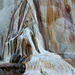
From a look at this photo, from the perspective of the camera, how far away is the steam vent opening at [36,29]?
6820 millimetres

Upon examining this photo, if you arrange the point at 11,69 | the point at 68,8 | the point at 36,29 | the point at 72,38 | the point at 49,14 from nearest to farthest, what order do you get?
the point at 11,69 → the point at 36,29 → the point at 49,14 → the point at 72,38 → the point at 68,8

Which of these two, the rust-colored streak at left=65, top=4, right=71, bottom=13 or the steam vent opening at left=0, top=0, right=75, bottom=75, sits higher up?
the rust-colored streak at left=65, top=4, right=71, bottom=13

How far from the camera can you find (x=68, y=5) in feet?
33.0

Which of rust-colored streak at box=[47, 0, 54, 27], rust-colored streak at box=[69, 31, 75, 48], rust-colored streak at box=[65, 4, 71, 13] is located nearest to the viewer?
rust-colored streak at box=[47, 0, 54, 27]

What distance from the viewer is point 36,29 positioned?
7.63m

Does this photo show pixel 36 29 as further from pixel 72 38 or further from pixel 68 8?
pixel 68 8

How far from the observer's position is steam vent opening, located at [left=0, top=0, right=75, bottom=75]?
6820 mm

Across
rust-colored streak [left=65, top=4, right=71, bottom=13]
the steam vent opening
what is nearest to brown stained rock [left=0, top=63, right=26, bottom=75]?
the steam vent opening

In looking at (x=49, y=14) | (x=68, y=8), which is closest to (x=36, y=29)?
(x=49, y=14)

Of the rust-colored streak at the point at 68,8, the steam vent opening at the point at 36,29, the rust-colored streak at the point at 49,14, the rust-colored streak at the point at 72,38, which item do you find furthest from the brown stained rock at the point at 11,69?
the rust-colored streak at the point at 68,8

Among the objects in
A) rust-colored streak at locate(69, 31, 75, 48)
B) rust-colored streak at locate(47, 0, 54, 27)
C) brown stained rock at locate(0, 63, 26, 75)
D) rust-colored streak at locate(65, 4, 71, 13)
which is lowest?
brown stained rock at locate(0, 63, 26, 75)

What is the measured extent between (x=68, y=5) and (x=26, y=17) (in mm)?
3327

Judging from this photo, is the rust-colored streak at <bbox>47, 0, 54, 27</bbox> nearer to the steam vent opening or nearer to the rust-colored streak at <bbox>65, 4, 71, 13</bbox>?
the steam vent opening

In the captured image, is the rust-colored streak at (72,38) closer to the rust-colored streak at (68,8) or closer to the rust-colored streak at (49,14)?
the rust-colored streak at (49,14)
